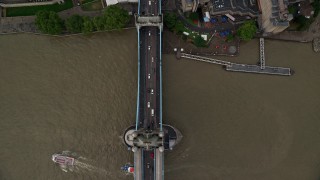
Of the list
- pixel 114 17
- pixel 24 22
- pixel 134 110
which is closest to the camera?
pixel 114 17

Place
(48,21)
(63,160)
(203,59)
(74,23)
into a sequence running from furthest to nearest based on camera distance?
(203,59) → (74,23) → (48,21) → (63,160)

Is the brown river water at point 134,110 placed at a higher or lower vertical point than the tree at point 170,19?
lower

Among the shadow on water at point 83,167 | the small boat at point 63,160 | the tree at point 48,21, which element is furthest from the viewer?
the tree at point 48,21

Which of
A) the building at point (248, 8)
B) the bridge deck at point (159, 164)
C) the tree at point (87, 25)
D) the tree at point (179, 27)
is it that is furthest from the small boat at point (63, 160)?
the building at point (248, 8)

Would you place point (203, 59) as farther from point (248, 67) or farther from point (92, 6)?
point (92, 6)

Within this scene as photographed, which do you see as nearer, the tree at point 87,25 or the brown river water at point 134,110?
the brown river water at point 134,110

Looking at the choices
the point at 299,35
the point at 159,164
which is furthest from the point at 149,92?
the point at 299,35

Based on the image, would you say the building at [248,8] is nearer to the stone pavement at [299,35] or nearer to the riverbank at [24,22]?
the stone pavement at [299,35]
